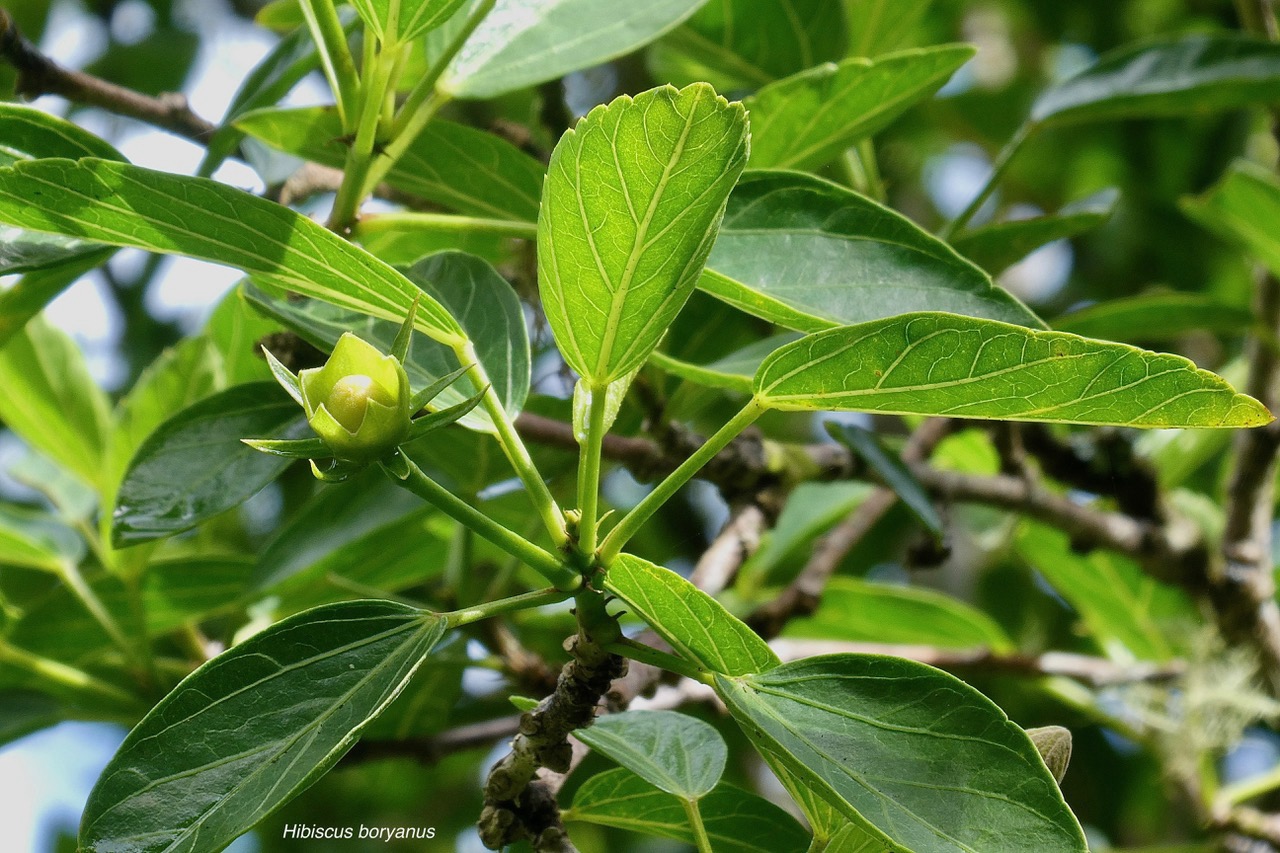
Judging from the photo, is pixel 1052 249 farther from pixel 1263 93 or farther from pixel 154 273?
pixel 154 273

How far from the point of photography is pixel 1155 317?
3.62 ft

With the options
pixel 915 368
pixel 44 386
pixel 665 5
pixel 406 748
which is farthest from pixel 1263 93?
pixel 44 386

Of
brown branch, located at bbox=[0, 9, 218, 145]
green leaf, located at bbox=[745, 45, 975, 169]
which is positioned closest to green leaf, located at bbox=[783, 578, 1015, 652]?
green leaf, located at bbox=[745, 45, 975, 169]

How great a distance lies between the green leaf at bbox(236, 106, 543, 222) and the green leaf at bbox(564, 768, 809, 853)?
15.1 inches

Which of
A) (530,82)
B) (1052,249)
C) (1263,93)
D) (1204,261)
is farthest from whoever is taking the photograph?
(1052,249)

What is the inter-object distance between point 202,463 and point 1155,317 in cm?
87

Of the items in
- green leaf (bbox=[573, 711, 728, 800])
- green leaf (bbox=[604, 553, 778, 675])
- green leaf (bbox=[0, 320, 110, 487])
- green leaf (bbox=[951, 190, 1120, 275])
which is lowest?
green leaf (bbox=[573, 711, 728, 800])

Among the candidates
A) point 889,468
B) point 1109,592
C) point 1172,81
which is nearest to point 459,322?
point 889,468

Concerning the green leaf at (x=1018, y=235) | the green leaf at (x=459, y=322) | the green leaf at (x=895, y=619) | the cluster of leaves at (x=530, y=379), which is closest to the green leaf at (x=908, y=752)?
the cluster of leaves at (x=530, y=379)

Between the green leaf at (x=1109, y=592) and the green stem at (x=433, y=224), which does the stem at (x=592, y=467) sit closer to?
the green stem at (x=433, y=224)

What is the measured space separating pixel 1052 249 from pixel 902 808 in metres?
1.90

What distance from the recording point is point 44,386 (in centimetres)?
107

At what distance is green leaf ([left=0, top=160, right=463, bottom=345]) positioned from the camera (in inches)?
20.7

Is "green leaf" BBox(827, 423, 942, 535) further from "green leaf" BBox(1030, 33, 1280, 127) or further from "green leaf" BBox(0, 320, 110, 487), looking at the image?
"green leaf" BBox(0, 320, 110, 487)
